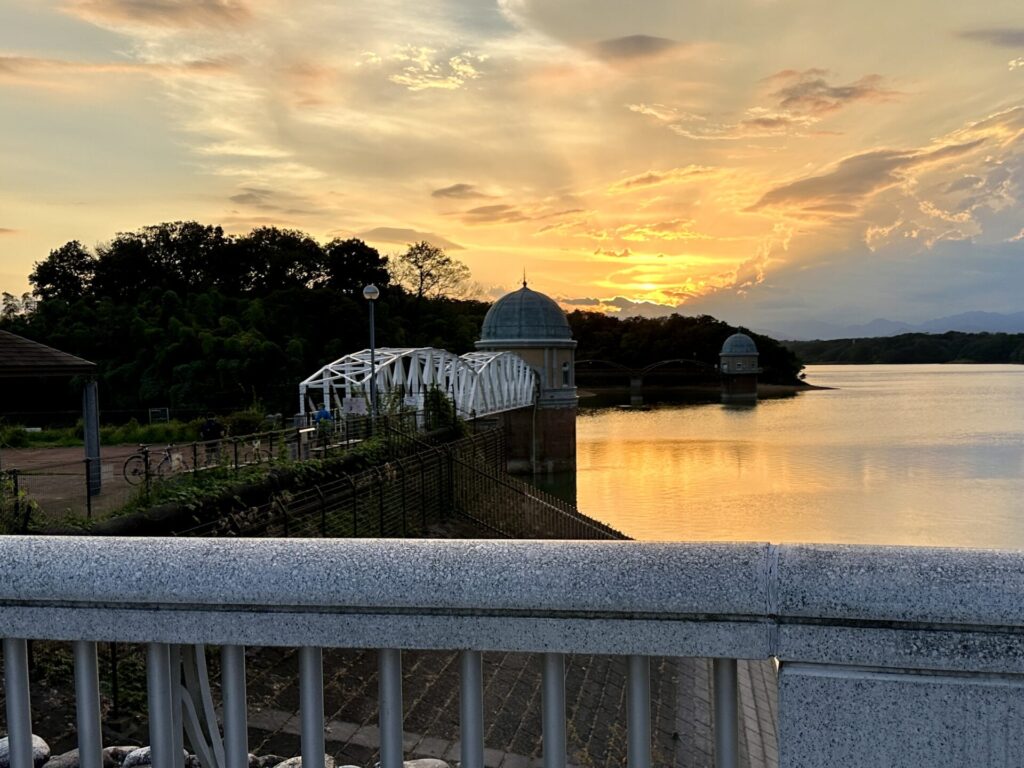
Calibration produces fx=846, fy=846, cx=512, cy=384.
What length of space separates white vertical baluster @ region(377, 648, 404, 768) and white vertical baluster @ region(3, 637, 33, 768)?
1.03m

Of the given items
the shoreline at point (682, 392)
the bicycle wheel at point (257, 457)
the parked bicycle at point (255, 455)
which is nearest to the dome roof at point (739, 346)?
the shoreline at point (682, 392)

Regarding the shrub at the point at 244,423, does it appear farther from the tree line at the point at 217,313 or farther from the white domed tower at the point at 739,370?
the white domed tower at the point at 739,370

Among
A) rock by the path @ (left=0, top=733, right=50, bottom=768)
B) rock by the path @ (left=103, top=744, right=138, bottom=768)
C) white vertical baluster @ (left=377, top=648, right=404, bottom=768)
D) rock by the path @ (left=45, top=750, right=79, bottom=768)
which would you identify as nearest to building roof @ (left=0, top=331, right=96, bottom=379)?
rock by the path @ (left=103, top=744, right=138, bottom=768)

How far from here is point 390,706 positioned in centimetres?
226

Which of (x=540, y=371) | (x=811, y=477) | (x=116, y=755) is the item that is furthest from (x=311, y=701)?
(x=540, y=371)

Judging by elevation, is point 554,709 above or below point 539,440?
above

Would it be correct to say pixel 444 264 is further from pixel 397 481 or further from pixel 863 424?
pixel 397 481

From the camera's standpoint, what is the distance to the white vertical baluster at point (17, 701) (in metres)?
2.39

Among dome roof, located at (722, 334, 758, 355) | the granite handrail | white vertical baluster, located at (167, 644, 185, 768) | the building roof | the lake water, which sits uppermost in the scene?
dome roof, located at (722, 334, 758, 355)

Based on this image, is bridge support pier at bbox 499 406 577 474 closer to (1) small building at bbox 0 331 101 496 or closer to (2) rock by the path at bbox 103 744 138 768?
(1) small building at bbox 0 331 101 496

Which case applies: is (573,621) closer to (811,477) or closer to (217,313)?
(811,477)

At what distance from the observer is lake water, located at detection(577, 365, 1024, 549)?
3123cm

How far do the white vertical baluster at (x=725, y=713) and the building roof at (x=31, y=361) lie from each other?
1350 centimetres

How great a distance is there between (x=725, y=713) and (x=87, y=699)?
175 centimetres
